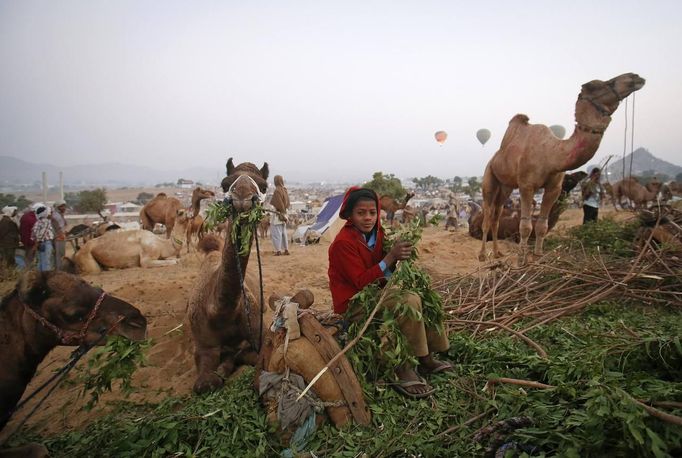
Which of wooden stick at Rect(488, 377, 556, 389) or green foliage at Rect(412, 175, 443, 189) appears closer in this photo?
wooden stick at Rect(488, 377, 556, 389)

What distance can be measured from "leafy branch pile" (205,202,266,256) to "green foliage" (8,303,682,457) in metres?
1.29

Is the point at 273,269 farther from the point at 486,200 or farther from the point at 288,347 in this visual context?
the point at 288,347

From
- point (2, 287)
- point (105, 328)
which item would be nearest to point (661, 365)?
point (105, 328)

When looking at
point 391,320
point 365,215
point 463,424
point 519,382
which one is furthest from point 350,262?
point 519,382

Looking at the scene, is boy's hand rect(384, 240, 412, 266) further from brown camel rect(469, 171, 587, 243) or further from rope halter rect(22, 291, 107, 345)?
brown camel rect(469, 171, 587, 243)

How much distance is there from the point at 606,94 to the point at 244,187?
5.59 meters

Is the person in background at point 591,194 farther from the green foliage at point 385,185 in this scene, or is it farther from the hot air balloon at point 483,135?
the green foliage at point 385,185

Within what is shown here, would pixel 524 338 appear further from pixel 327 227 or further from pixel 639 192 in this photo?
pixel 639 192

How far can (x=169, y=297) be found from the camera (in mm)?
7387

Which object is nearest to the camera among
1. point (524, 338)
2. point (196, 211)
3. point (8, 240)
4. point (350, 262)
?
point (350, 262)

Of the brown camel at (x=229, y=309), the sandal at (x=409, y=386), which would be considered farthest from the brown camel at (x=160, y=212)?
the sandal at (x=409, y=386)

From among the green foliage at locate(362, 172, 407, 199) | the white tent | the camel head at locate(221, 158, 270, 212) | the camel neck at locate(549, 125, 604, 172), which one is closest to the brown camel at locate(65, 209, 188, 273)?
the white tent

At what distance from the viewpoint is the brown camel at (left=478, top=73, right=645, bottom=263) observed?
5.55 meters

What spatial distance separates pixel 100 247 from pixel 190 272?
10.7 feet
